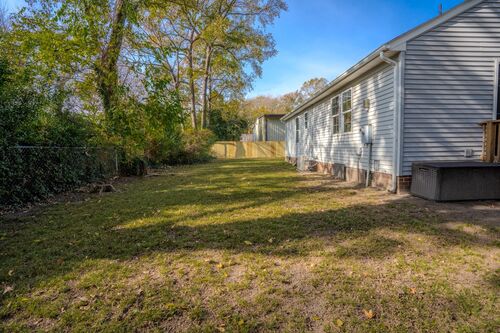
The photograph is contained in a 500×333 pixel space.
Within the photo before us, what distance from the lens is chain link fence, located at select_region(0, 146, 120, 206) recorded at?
5.45 metres

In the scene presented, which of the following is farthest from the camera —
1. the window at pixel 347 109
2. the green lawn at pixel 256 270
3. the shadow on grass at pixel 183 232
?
the window at pixel 347 109

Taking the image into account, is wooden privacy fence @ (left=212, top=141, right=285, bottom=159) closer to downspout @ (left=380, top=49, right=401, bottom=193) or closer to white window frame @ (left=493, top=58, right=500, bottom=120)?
downspout @ (left=380, top=49, right=401, bottom=193)

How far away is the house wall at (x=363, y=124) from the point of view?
263 inches

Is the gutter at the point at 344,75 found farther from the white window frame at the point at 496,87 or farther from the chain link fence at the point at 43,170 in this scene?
the chain link fence at the point at 43,170

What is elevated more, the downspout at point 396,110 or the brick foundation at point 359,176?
the downspout at point 396,110

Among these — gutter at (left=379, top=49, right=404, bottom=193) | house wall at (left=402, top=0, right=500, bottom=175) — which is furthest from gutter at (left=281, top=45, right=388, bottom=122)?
house wall at (left=402, top=0, right=500, bottom=175)

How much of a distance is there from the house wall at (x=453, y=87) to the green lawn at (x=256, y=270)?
1801 millimetres

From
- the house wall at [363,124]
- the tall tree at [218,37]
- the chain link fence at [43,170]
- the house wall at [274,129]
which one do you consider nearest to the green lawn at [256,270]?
the chain link fence at [43,170]

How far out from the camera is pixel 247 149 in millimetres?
28219

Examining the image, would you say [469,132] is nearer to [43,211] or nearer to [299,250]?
[299,250]

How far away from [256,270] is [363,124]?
21.2 ft

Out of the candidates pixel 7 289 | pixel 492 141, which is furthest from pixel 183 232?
pixel 492 141

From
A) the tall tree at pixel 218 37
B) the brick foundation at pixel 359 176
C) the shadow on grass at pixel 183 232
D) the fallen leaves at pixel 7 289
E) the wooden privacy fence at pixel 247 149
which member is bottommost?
the fallen leaves at pixel 7 289

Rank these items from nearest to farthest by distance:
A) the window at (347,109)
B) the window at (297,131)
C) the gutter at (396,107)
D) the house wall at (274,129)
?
1. the gutter at (396,107)
2. the window at (347,109)
3. the window at (297,131)
4. the house wall at (274,129)
